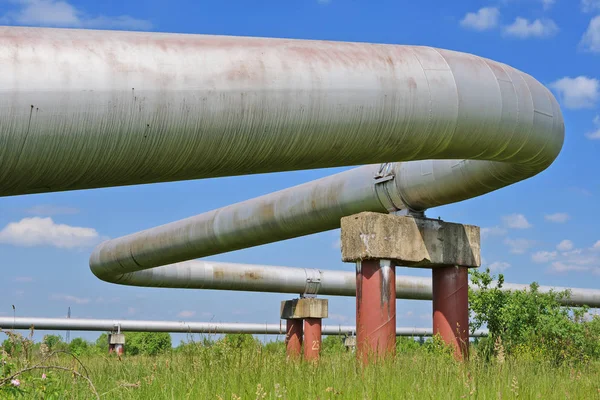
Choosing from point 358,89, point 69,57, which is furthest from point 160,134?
point 358,89

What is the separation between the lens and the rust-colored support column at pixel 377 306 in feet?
29.3

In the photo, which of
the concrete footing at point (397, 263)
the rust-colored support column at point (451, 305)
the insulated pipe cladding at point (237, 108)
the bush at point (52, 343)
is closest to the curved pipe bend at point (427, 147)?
the insulated pipe cladding at point (237, 108)

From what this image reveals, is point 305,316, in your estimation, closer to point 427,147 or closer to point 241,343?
point 241,343

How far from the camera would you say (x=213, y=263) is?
1805 centimetres

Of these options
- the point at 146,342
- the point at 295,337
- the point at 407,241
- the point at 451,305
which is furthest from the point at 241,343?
the point at 146,342

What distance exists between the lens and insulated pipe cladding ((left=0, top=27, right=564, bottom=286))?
4.17 m

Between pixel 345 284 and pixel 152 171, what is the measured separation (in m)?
14.9

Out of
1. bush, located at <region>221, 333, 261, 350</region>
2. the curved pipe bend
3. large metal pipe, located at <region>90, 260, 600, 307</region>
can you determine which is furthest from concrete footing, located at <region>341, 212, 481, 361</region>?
large metal pipe, located at <region>90, 260, 600, 307</region>

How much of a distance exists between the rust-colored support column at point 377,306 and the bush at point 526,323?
14.2ft

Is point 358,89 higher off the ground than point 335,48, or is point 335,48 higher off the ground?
point 335,48

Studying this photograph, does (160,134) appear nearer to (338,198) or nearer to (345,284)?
(338,198)

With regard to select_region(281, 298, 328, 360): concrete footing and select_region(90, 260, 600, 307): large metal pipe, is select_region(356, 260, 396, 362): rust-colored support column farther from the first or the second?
select_region(90, 260, 600, 307): large metal pipe

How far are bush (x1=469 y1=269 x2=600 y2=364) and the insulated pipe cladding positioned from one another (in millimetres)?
5668

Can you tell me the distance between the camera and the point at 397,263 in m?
9.49
